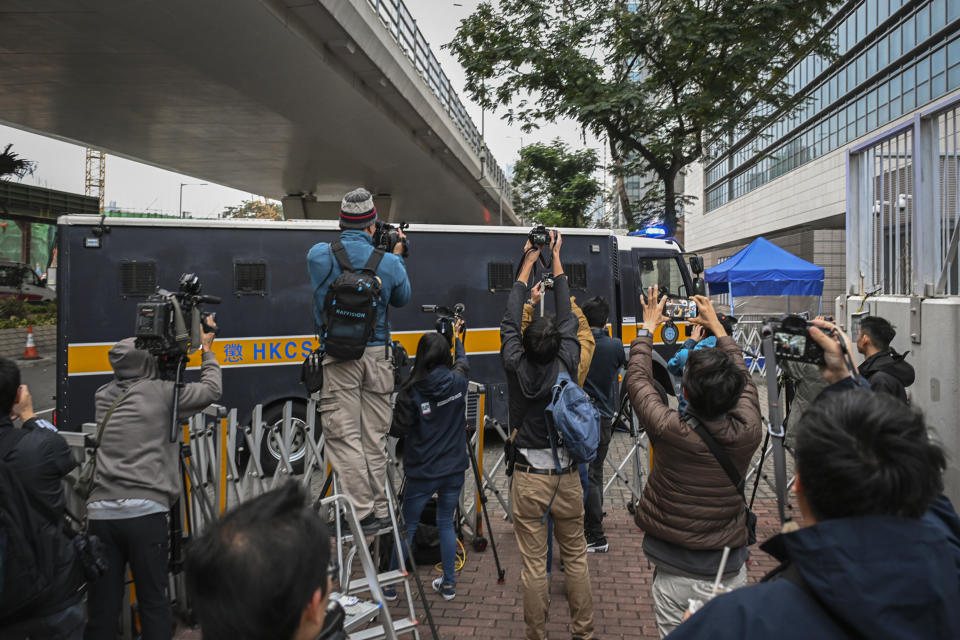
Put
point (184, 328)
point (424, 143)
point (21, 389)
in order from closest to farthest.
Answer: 1. point (21, 389)
2. point (184, 328)
3. point (424, 143)

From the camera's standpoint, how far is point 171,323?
350 cm

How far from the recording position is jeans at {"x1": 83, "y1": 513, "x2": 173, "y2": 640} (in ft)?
10.4

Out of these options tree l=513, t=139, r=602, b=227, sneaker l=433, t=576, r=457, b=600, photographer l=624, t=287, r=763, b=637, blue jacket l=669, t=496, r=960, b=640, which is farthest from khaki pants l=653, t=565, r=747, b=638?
tree l=513, t=139, r=602, b=227

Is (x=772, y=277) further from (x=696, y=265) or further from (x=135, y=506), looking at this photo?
(x=135, y=506)

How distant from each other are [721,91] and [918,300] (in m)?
9.04

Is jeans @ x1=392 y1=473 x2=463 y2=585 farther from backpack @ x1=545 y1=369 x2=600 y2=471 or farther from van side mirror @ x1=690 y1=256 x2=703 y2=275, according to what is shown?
van side mirror @ x1=690 y1=256 x2=703 y2=275

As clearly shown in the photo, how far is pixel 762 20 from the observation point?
12.2 meters

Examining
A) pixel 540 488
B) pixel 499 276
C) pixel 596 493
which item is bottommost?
pixel 596 493

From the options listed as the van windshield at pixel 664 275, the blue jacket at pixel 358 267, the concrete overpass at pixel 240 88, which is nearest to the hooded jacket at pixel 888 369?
the blue jacket at pixel 358 267

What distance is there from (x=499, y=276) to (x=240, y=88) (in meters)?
6.97

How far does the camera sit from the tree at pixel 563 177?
2862 cm

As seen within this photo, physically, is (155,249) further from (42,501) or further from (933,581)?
(933,581)

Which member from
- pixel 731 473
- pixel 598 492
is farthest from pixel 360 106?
pixel 731 473

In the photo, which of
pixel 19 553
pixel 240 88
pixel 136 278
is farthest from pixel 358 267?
pixel 240 88
